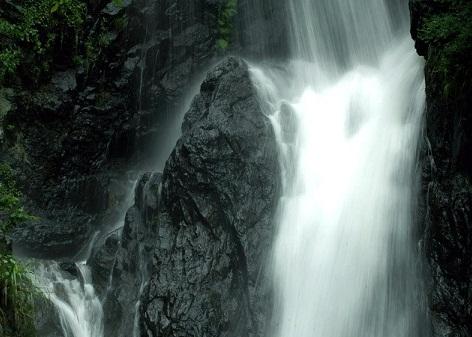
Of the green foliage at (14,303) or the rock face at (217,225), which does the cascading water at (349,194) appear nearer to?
the rock face at (217,225)

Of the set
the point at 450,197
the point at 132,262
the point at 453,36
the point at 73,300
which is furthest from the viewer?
the point at 132,262

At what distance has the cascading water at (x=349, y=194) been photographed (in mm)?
9789

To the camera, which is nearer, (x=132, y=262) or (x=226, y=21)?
(x=132, y=262)

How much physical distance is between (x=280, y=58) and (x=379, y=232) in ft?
25.6

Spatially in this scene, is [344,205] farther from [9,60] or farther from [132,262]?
[9,60]

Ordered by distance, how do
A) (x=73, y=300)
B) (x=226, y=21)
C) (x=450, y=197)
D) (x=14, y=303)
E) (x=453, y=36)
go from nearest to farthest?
1. (x=14, y=303)
2. (x=450, y=197)
3. (x=453, y=36)
4. (x=73, y=300)
5. (x=226, y=21)

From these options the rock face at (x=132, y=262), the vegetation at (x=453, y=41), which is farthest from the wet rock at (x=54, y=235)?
the vegetation at (x=453, y=41)

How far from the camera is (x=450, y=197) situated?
882cm

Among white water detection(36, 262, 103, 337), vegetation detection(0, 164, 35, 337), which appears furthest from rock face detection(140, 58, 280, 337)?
vegetation detection(0, 164, 35, 337)

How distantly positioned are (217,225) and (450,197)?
5.02 metres

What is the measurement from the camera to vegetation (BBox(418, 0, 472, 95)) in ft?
27.1

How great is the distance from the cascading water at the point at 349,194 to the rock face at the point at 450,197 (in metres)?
0.54

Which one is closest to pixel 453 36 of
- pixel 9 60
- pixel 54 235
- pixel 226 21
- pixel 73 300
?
pixel 226 21

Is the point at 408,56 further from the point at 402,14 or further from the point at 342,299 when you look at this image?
the point at 342,299
